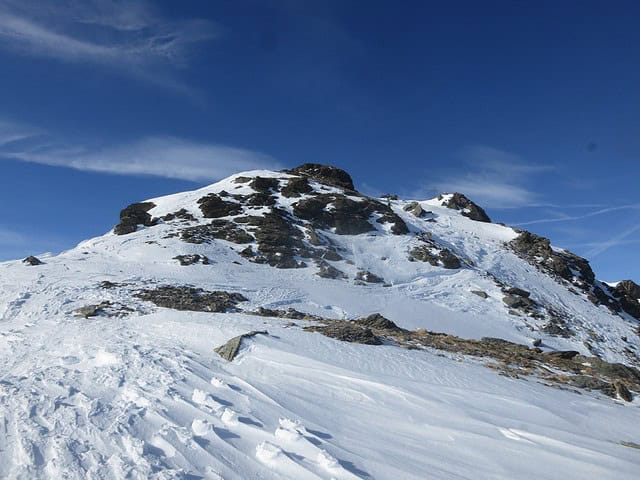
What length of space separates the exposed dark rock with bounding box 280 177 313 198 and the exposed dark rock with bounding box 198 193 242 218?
5971mm

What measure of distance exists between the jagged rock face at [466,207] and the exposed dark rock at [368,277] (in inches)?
994

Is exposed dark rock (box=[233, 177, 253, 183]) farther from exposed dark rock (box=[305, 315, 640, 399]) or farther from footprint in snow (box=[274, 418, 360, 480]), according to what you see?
footprint in snow (box=[274, 418, 360, 480])

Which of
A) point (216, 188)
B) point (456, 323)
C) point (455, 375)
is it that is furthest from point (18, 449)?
point (216, 188)

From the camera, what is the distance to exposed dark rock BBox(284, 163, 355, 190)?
173ft

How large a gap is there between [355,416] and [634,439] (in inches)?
182

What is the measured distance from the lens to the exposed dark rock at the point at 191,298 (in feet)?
52.4

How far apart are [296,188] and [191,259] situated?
17.8 meters

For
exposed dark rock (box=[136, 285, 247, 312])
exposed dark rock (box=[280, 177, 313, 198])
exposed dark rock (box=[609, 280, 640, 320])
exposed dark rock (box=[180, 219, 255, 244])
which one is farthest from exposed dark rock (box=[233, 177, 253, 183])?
exposed dark rock (box=[609, 280, 640, 320])

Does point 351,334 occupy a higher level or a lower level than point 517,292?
lower

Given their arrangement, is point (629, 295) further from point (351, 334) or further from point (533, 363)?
point (351, 334)

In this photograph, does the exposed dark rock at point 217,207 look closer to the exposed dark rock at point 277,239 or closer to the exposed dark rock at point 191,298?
the exposed dark rock at point 277,239

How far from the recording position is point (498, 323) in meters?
22.8

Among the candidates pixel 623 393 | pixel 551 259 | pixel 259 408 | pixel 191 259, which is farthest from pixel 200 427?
pixel 551 259

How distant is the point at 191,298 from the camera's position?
17.3 metres
